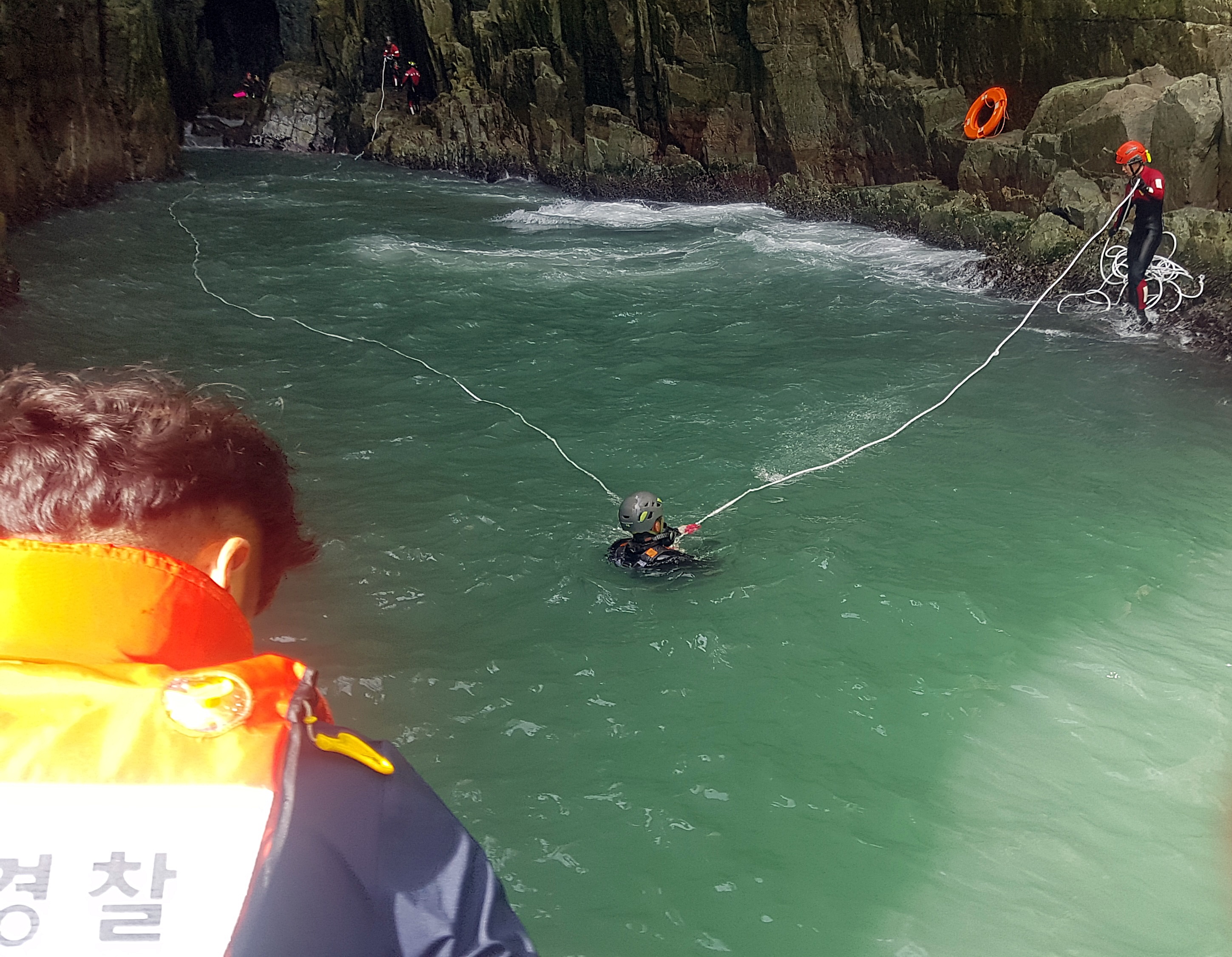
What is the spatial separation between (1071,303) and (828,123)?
6.97 metres

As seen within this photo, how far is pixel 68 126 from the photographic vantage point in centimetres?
1739

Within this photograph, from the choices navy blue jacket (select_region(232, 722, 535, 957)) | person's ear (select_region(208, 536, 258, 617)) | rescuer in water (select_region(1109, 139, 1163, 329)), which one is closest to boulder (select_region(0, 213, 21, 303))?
person's ear (select_region(208, 536, 258, 617))

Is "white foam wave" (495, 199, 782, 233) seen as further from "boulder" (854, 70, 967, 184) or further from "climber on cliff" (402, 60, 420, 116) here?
"climber on cliff" (402, 60, 420, 116)

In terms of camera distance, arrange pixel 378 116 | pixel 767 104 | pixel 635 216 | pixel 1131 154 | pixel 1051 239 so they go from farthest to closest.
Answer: pixel 378 116, pixel 635 216, pixel 767 104, pixel 1051 239, pixel 1131 154

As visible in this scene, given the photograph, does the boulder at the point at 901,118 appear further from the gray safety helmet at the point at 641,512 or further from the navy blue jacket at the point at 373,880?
the navy blue jacket at the point at 373,880

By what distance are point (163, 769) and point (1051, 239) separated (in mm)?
12838

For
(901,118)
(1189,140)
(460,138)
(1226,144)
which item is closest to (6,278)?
(901,118)

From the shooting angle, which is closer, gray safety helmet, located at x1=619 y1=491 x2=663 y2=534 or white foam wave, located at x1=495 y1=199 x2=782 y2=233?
gray safety helmet, located at x1=619 y1=491 x2=663 y2=534

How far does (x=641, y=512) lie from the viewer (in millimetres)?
5438

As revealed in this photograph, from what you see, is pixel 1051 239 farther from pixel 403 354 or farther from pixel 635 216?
pixel 635 216

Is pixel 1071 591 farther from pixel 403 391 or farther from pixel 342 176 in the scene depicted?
pixel 342 176

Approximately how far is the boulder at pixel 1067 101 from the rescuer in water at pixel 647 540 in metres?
10.0

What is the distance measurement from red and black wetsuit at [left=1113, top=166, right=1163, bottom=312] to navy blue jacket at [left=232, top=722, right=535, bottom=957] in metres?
10.4

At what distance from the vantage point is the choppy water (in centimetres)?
358
